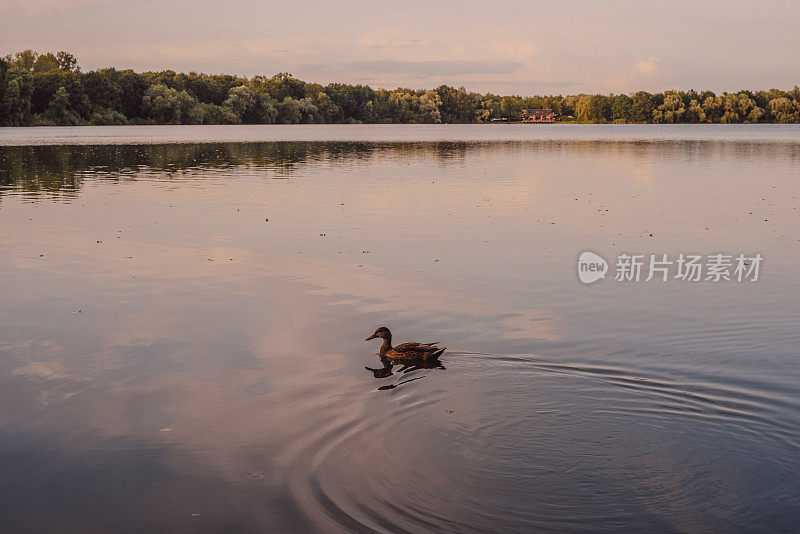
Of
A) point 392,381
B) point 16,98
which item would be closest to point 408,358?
point 392,381

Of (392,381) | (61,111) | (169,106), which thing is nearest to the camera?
(392,381)

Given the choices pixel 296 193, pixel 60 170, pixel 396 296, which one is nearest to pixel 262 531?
pixel 396 296

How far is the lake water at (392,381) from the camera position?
870 cm

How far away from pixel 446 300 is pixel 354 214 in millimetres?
14679

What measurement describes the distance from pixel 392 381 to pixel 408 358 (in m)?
0.58

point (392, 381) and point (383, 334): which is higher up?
point (383, 334)


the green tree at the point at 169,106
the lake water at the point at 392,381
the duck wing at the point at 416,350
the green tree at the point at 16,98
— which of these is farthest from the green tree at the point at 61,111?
the duck wing at the point at 416,350

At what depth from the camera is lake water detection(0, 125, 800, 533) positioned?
870 centimetres

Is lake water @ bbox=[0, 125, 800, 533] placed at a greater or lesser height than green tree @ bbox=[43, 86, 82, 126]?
lesser

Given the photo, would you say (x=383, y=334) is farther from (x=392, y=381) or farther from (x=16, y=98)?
(x=16, y=98)

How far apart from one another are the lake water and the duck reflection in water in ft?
0.58

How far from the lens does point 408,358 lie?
13094 millimetres

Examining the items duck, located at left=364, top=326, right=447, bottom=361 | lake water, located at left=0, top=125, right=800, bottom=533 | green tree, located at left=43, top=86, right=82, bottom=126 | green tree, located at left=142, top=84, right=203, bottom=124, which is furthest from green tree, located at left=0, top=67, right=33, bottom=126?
duck, located at left=364, top=326, right=447, bottom=361

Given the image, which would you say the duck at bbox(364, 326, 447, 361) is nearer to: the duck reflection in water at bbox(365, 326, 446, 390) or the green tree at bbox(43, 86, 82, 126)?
the duck reflection in water at bbox(365, 326, 446, 390)
